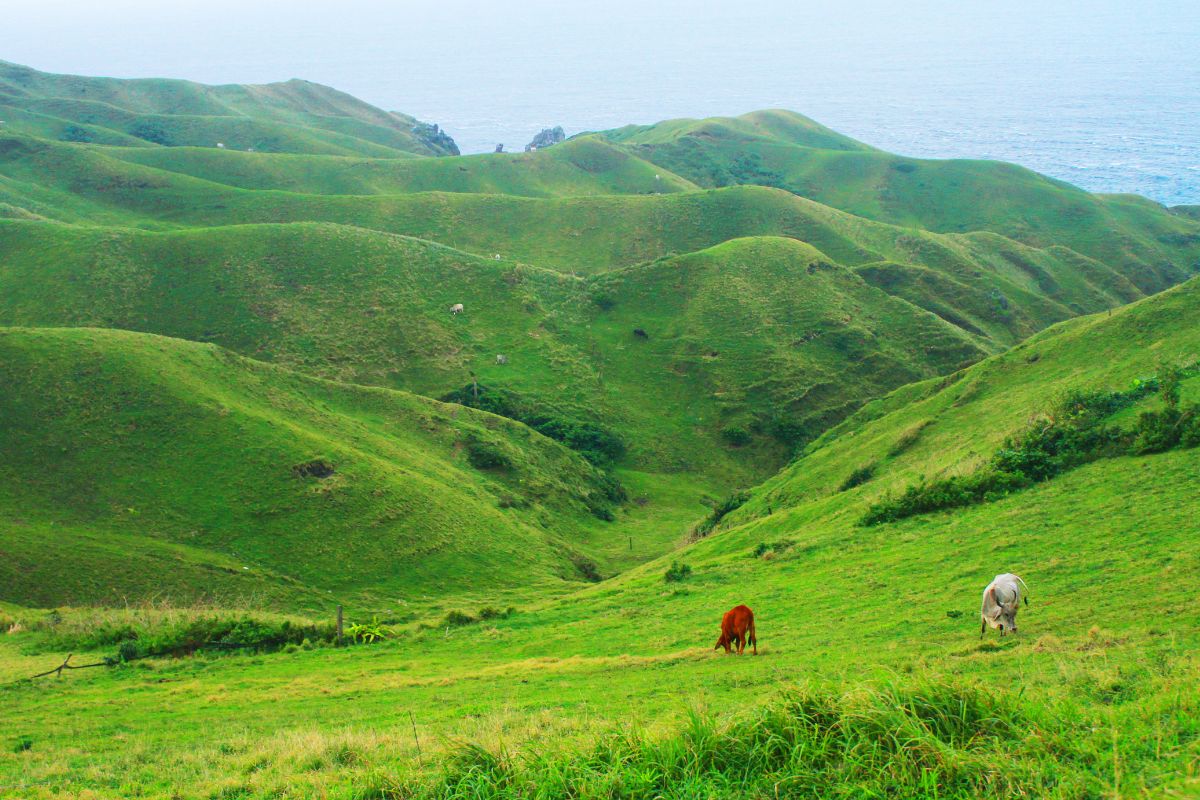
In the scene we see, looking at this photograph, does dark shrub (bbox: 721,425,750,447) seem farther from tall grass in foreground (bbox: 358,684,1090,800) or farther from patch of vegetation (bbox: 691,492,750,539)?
tall grass in foreground (bbox: 358,684,1090,800)

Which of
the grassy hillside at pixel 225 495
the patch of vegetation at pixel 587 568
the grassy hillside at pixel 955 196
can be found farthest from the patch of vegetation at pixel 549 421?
the grassy hillside at pixel 955 196

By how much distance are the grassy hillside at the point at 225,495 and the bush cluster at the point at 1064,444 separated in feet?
60.3

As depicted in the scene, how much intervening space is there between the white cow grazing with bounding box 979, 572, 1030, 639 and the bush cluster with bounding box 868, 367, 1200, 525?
36.7 ft

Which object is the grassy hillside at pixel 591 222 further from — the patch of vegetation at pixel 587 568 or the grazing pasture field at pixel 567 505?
the patch of vegetation at pixel 587 568

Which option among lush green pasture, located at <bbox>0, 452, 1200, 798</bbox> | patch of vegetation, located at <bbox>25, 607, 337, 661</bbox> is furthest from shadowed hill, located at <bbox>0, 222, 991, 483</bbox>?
lush green pasture, located at <bbox>0, 452, 1200, 798</bbox>

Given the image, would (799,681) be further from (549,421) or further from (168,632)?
(549,421)

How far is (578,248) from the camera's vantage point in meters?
110

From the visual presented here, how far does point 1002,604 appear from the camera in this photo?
15.1m

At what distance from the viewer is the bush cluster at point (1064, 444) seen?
928 inches

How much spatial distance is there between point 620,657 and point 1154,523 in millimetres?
13235

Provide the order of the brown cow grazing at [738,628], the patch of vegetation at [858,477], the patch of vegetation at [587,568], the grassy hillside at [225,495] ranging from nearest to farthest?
the brown cow grazing at [738,628]
the grassy hillside at [225,495]
the patch of vegetation at [858,477]
the patch of vegetation at [587,568]

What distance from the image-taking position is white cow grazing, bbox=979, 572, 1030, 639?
15078 mm

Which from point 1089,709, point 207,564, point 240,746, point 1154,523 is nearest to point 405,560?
point 207,564

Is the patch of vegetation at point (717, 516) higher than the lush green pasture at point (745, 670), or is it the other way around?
the lush green pasture at point (745, 670)
